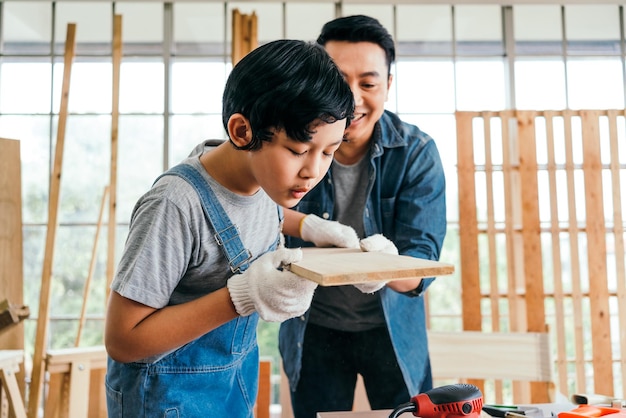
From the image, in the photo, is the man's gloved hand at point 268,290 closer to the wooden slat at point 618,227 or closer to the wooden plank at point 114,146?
the wooden plank at point 114,146

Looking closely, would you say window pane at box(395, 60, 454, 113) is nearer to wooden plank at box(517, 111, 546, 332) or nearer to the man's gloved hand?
wooden plank at box(517, 111, 546, 332)

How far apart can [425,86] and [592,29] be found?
4.19 feet

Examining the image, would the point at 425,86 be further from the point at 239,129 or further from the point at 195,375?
the point at 195,375

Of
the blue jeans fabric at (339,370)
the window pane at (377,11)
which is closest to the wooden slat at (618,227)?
the window pane at (377,11)

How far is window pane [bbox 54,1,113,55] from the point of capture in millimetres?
3811

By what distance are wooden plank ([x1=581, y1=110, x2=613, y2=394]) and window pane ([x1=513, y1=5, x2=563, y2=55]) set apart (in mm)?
729

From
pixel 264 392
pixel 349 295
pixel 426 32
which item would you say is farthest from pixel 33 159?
pixel 349 295

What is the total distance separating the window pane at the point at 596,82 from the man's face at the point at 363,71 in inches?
118

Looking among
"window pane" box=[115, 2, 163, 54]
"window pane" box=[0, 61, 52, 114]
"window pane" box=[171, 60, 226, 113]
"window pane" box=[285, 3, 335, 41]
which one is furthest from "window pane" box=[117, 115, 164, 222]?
"window pane" box=[285, 3, 335, 41]

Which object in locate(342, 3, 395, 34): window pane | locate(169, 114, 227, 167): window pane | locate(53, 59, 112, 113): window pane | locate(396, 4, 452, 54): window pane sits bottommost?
locate(169, 114, 227, 167): window pane

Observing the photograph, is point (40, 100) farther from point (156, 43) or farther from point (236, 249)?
point (236, 249)

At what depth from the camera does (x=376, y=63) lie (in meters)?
1.41

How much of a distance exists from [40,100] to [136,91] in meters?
0.67

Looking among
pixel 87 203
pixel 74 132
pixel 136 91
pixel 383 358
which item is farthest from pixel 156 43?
pixel 383 358
